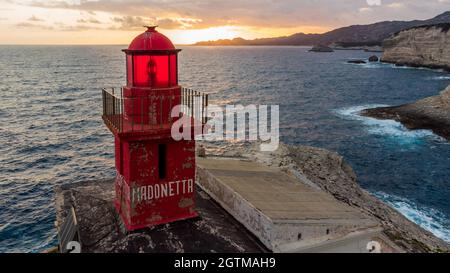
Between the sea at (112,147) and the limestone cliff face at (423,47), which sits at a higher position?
the limestone cliff face at (423,47)

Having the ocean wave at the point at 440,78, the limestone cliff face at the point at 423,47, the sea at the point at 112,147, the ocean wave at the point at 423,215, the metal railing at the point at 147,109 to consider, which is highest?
the limestone cliff face at the point at 423,47

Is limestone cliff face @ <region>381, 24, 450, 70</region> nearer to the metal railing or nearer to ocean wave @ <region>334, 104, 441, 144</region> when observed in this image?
ocean wave @ <region>334, 104, 441, 144</region>

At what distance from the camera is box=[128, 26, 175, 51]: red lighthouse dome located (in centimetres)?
1034

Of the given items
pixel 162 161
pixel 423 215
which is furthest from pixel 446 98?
pixel 162 161

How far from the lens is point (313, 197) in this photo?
1315 cm

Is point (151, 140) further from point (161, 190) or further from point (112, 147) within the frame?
point (112, 147)

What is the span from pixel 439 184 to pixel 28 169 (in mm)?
31273

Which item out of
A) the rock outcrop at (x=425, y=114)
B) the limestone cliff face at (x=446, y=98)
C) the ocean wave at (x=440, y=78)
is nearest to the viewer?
the rock outcrop at (x=425, y=114)

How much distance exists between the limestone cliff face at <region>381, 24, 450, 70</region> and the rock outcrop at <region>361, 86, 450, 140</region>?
67218 mm

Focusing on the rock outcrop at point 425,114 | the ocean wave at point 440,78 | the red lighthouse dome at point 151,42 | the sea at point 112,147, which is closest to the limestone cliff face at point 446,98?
the rock outcrop at point 425,114

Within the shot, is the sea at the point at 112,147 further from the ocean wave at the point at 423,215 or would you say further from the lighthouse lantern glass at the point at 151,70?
the lighthouse lantern glass at the point at 151,70

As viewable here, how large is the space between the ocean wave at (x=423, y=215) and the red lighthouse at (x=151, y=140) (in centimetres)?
1591

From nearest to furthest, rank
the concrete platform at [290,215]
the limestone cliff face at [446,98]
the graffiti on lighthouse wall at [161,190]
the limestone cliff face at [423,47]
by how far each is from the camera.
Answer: the concrete platform at [290,215], the graffiti on lighthouse wall at [161,190], the limestone cliff face at [446,98], the limestone cliff face at [423,47]

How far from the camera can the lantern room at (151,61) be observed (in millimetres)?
10359
